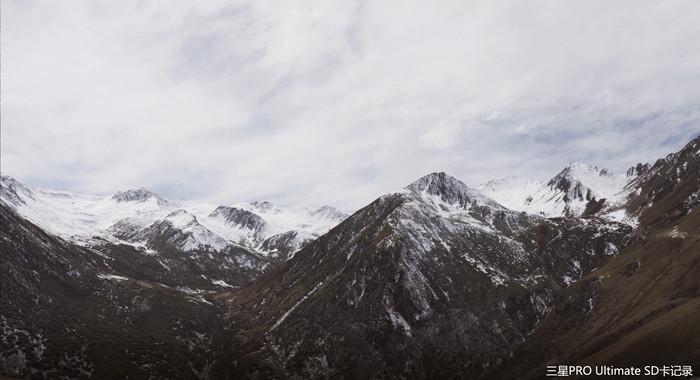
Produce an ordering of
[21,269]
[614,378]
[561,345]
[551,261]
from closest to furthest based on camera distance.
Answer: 1. [614,378]
2. [561,345]
3. [21,269]
4. [551,261]

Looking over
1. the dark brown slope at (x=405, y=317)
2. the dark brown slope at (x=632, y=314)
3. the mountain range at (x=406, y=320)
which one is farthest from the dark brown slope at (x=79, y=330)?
the dark brown slope at (x=632, y=314)

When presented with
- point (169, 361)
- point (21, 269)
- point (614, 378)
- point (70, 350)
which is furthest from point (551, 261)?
point (21, 269)

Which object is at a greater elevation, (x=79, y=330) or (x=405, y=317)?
(x=405, y=317)

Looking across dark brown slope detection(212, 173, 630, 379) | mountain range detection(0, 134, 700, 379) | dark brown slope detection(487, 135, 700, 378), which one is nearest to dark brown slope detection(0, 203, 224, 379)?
mountain range detection(0, 134, 700, 379)

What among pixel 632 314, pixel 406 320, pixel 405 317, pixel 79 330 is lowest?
pixel 79 330

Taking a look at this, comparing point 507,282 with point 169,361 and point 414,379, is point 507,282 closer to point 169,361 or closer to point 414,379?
point 414,379

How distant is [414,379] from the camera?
440 feet

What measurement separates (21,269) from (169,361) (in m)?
96.5

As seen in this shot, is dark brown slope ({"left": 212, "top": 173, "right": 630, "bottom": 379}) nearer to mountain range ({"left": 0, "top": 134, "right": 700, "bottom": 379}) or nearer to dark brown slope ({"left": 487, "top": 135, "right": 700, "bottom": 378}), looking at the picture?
mountain range ({"left": 0, "top": 134, "right": 700, "bottom": 379})

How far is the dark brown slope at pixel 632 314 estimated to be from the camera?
365ft

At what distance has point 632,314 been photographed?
5359 inches

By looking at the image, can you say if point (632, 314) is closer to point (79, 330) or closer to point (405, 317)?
point (405, 317)

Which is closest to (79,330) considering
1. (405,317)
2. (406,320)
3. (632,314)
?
(405,317)

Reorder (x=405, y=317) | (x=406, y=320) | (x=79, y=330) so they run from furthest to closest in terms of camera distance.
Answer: (x=405, y=317), (x=406, y=320), (x=79, y=330)
